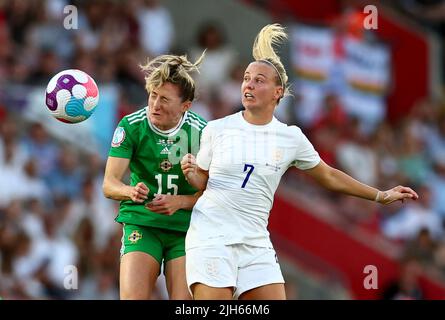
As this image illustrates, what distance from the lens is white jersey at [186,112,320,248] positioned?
9258 mm

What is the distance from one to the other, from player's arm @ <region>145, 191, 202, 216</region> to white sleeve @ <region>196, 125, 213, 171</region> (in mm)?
301

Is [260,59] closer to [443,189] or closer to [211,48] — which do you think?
[211,48]

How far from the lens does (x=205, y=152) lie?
30.8ft

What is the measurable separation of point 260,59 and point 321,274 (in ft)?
27.2

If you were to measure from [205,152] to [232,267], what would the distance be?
2.79ft

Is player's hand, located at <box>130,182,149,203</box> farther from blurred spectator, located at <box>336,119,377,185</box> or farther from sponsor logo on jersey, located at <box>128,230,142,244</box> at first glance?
blurred spectator, located at <box>336,119,377,185</box>

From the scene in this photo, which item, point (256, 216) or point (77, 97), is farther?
point (77, 97)

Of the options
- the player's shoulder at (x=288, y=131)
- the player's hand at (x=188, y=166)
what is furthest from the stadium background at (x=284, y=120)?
the player's hand at (x=188, y=166)

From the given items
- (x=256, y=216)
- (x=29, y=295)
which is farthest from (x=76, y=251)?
(x=256, y=216)

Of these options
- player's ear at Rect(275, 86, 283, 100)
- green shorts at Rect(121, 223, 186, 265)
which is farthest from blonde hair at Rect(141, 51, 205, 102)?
green shorts at Rect(121, 223, 186, 265)

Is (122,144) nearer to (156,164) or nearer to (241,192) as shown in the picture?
(156,164)

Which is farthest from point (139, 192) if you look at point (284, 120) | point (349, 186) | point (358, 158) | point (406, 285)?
point (358, 158)
